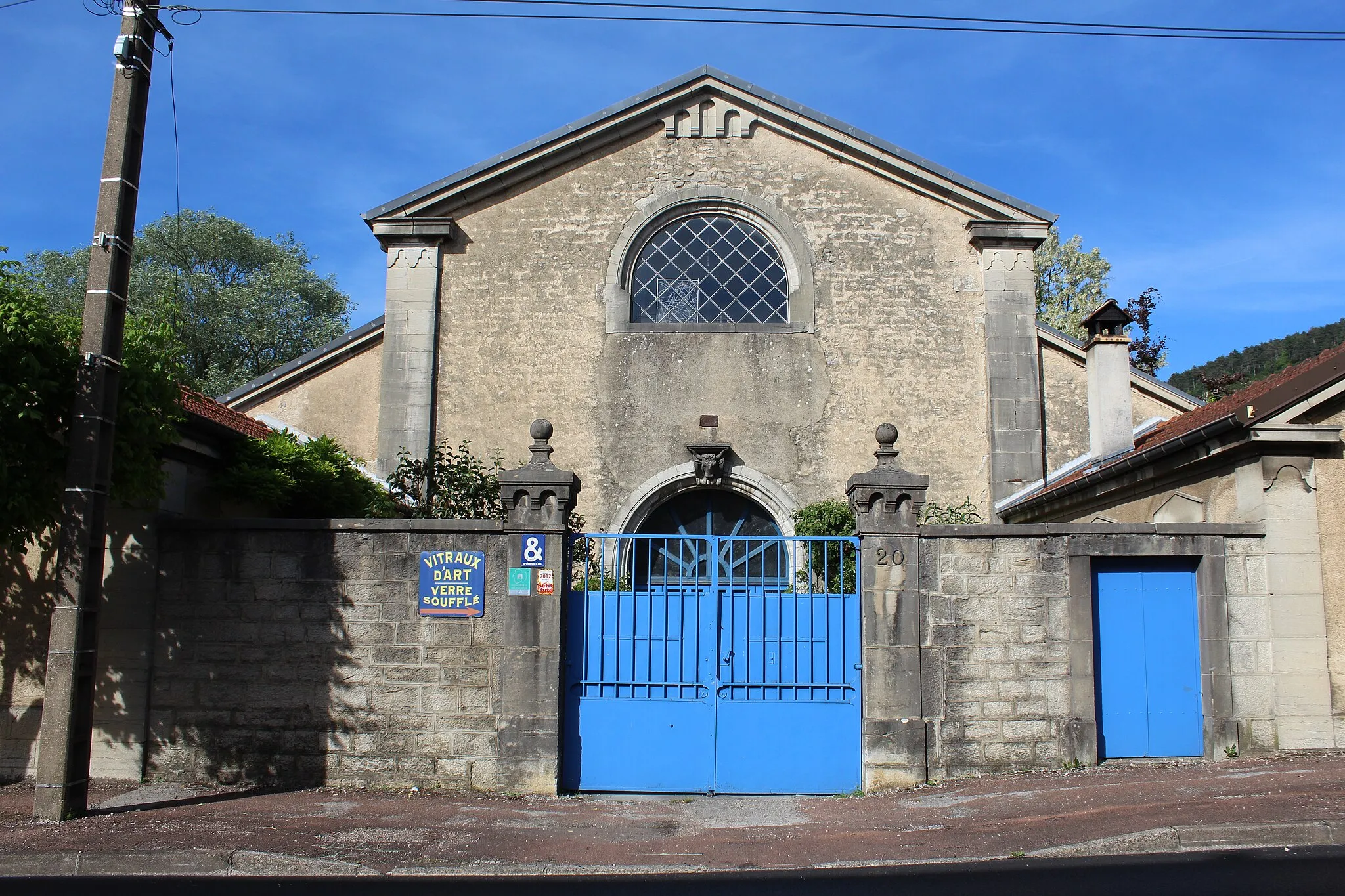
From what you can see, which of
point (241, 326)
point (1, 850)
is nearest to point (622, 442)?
point (1, 850)

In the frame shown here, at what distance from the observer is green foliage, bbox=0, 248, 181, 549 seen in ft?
22.9

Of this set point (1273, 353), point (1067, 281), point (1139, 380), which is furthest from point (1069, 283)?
point (1273, 353)

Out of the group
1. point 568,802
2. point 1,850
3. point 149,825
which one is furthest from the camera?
point 568,802

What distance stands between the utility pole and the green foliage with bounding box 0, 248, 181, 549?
21 centimetres

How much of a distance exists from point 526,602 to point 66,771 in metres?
3.30

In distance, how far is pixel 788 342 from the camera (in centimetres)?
1368

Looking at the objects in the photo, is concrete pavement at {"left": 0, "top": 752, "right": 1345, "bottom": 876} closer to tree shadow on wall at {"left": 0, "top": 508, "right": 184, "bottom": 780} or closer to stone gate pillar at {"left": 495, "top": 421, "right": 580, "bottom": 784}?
tree shadow on wall at {"left": 0, "top": 508, "right": 184, "bottom": 780}

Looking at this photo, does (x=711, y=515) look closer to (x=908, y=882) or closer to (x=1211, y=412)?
(x=1211, y=412)

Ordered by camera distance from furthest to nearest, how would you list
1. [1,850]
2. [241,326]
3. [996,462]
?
[241,326], [996,462], [1,850]

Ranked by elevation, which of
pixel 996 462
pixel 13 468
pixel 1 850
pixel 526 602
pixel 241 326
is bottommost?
pixel 1 850

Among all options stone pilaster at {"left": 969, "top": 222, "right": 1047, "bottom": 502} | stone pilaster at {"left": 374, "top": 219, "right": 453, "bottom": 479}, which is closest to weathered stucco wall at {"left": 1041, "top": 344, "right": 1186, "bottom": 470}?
stone pilaster at {"left": 969, "top": 222, "right": 1047, "bottom": 502}

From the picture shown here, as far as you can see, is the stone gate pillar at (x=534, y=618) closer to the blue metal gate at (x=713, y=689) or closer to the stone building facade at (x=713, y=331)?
the blue metal gate at (x=713, y=689)

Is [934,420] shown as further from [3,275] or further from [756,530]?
[3,275]

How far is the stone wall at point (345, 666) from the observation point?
8.27 meters
